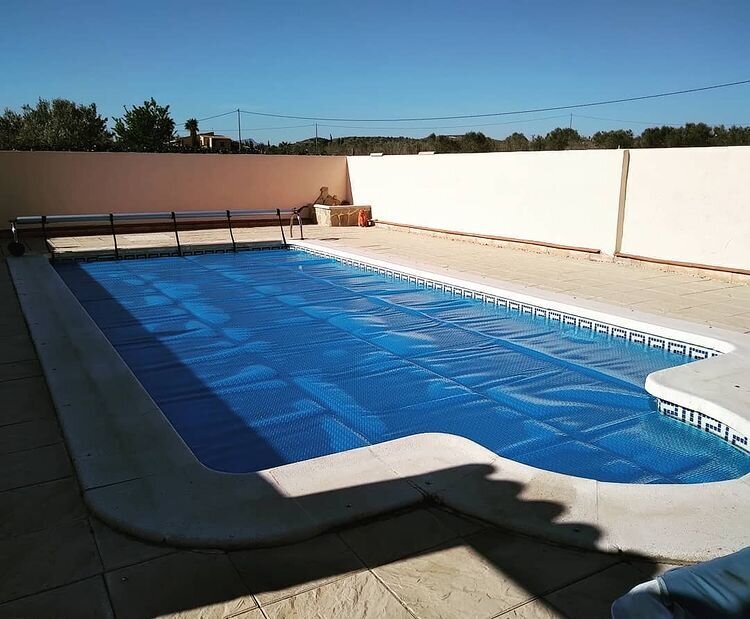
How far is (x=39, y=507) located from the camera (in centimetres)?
253

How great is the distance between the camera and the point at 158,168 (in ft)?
45.8

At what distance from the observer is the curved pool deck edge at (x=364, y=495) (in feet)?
7.54

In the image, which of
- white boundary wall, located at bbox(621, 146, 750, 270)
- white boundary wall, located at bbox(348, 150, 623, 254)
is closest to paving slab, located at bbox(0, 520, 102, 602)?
white boundary wall, located at bbox(621, 146, 750, 270)

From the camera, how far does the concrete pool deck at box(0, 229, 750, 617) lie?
1916 mm

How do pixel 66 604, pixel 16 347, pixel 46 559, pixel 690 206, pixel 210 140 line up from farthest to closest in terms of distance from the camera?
pixel 210 140 → pixel 690 206 → pixel 16 347 → pixel 46 559 → pixel 66 604

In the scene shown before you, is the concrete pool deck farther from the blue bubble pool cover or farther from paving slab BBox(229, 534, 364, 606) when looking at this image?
the blue bubble pool cover

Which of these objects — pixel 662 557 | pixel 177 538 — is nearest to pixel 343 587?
pixel 177 538

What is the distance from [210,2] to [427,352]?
45.5 feet

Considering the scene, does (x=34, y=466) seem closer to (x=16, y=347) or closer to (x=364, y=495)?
(x=364, y=495)

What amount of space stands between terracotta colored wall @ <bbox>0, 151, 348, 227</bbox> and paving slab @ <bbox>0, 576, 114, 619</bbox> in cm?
1246

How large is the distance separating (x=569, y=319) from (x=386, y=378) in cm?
236

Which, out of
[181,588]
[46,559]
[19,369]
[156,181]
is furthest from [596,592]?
[156,181]

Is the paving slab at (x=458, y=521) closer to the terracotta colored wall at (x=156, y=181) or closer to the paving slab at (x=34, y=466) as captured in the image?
the paving slab at (x=34, y=466)

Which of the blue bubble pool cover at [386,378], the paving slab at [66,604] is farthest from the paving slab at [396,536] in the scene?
the blue bubble pool cover at [386,378]
